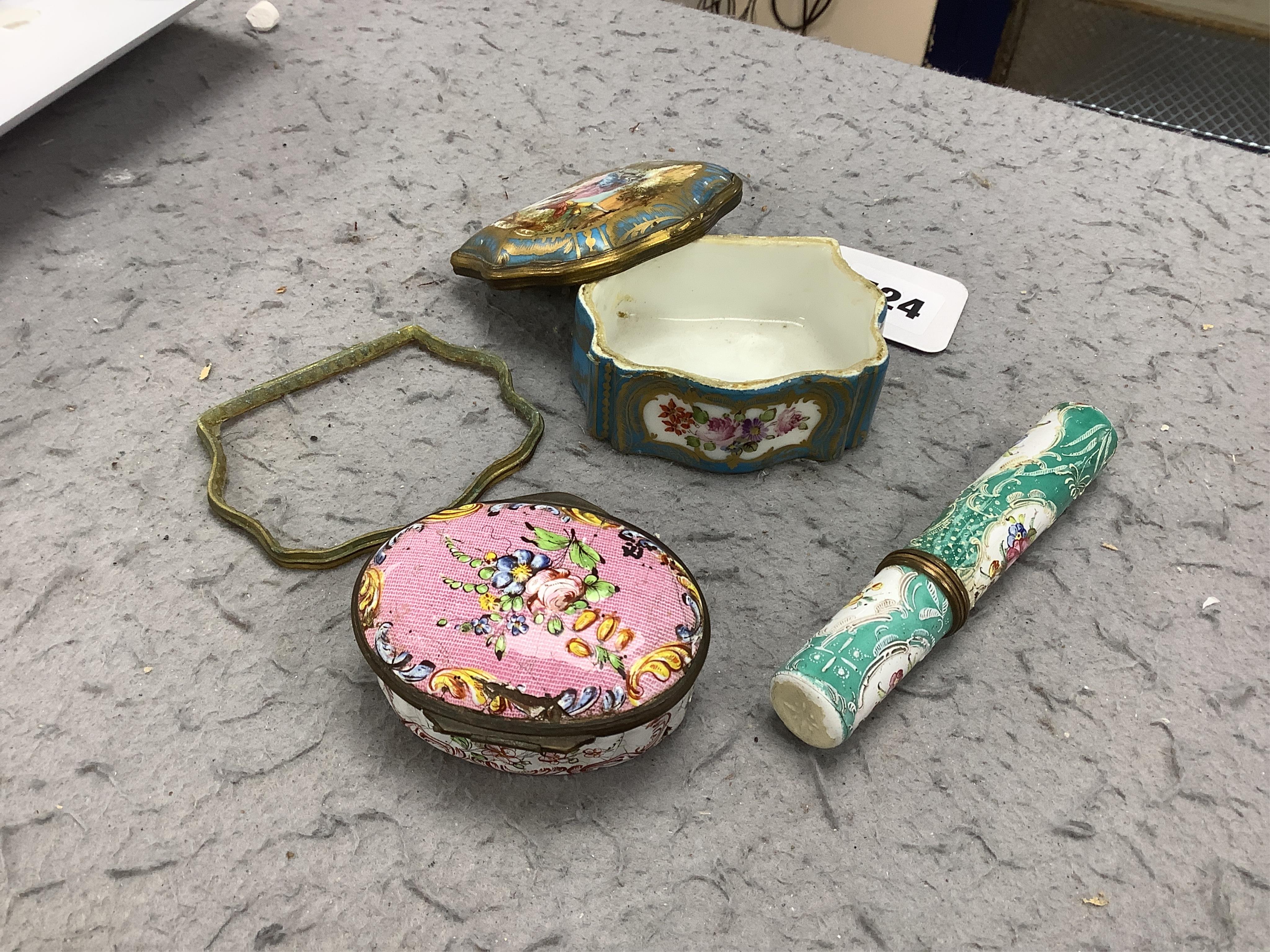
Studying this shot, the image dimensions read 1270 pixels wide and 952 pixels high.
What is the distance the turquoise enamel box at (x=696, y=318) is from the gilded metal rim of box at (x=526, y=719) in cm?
22

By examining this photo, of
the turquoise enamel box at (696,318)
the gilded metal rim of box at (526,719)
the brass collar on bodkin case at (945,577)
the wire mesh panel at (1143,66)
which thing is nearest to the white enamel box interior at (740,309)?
the turquoise enamel box at (696,318)

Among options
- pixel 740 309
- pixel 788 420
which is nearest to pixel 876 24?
pixel 740 309

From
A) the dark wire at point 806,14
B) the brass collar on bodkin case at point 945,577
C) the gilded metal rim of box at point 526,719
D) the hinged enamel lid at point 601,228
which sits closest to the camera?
the gilded metal rim of box at point 526,719

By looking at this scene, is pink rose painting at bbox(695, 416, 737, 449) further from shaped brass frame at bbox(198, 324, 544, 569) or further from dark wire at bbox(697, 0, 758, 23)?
dark wire at bbox(697, 0, 758, 23)

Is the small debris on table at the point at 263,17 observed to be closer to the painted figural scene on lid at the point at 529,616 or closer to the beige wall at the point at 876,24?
the beige wall at the point at 876,24

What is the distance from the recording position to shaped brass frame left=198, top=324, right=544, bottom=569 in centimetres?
72

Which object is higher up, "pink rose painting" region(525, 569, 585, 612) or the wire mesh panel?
the wire mesh panel

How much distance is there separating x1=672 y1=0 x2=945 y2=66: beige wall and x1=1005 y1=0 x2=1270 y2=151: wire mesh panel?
0.11m

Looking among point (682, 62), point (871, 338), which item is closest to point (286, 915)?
point (871, 338)

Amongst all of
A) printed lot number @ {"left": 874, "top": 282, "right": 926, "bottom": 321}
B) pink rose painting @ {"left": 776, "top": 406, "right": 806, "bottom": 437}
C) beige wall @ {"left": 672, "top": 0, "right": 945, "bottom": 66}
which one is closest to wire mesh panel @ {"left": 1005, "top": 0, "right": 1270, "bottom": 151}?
beige wall @ {"left": 672, "top": 0, "right": 945, "bottom": 66}

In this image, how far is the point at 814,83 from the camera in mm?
1239

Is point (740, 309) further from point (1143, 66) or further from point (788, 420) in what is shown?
point (1143, 66)

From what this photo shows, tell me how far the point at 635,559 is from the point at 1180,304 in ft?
2.27

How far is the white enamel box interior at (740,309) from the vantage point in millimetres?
837
